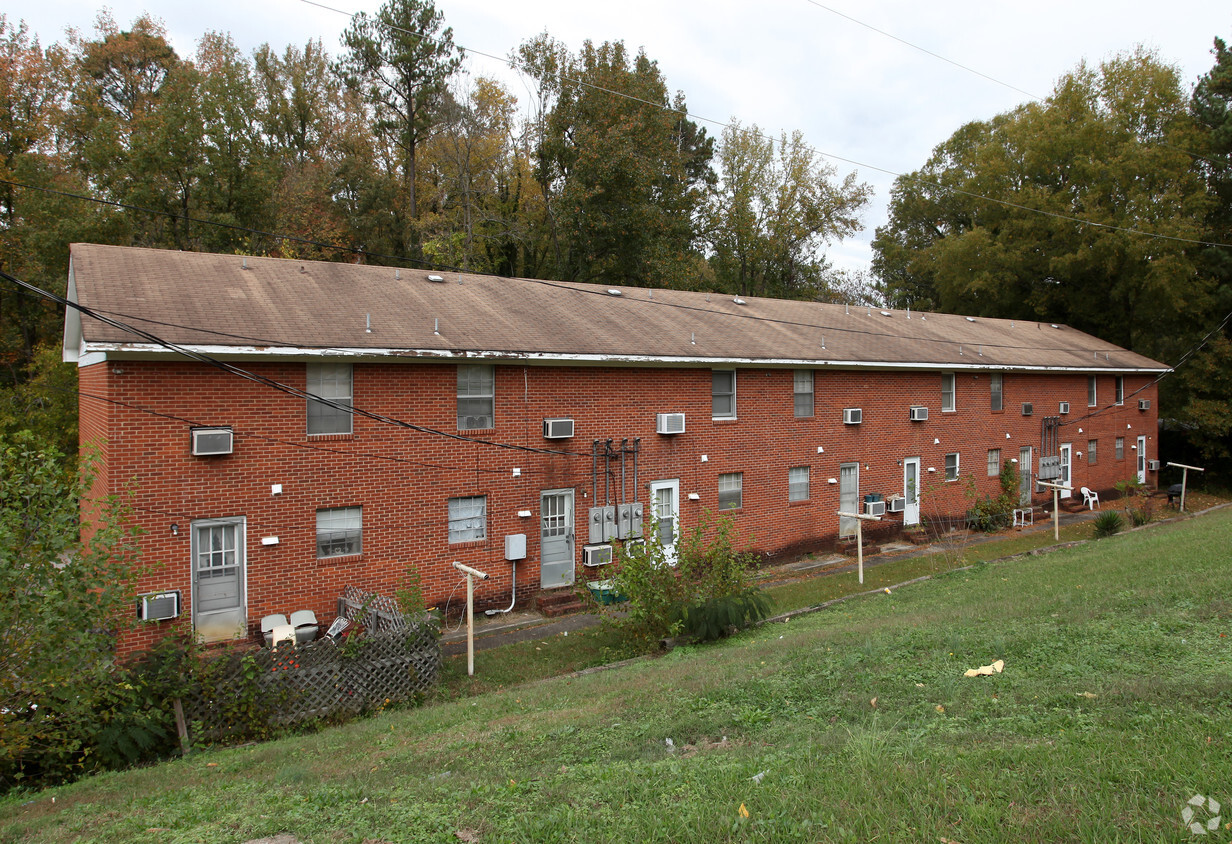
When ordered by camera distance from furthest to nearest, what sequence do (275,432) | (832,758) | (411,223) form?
1. (411,223)
2. (275,432)
3. (832,758)

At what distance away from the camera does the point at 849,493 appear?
2127 centimetres

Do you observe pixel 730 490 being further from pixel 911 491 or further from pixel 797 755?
pixel 797 755

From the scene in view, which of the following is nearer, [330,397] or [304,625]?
[304,625]

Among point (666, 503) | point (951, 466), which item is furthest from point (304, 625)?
point (951, 466)

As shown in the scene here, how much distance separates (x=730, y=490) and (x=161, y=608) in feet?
39.7

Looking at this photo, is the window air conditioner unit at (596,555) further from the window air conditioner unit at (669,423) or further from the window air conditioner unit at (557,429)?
the window air conditioner unit at (669,423)

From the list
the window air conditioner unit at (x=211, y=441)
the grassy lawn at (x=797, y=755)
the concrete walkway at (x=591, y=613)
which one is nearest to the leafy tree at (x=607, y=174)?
the concrete walkway at (x=591, y=613)

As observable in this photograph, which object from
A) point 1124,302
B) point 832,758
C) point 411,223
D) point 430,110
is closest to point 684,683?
point 832,758

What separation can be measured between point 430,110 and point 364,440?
2809 cm

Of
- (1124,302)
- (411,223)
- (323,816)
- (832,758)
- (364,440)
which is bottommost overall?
(323,816)

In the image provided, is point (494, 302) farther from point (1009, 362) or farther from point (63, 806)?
point (1009, 362)

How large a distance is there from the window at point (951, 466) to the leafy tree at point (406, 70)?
24.5m

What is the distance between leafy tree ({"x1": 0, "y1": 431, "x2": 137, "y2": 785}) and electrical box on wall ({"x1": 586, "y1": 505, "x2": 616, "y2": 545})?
30.6 feet

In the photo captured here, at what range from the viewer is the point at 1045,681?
659 centimetres
